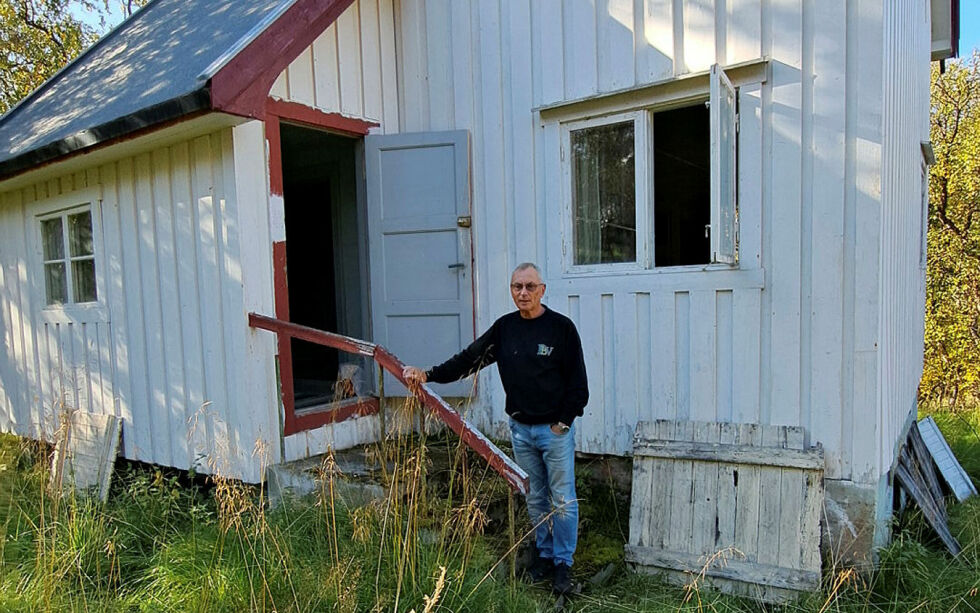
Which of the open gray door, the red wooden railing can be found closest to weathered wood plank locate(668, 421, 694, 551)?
the red wooden railing

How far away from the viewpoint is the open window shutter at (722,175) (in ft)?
11.5

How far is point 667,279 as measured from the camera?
4.08 meters

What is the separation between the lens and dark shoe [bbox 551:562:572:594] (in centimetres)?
330

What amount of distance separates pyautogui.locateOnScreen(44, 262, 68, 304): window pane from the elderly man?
4116 millimetres

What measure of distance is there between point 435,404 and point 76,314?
3958 millimetres

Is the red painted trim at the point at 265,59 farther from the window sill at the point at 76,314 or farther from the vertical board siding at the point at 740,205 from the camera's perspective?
the window sill at the point at 76,314

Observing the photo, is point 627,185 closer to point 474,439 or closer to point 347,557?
point 474,439

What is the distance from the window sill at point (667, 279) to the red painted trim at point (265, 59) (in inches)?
94.5

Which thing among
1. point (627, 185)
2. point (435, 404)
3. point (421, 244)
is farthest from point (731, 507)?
point (421, 244)

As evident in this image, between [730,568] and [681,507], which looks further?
[681,507]

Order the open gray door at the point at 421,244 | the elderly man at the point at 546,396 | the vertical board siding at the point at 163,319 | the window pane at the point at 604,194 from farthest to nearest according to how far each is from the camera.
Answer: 1. the open gray door at the point at 421,244
2. the window pane at the point at 604,194
3. the vertical board siding at the point at 163,319
4. the elderly man at the point at 546,396

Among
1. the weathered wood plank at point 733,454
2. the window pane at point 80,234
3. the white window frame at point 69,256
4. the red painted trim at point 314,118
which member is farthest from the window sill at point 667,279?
the window pane at point 80,234

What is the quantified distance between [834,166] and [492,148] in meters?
2.44

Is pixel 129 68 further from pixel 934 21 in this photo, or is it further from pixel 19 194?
pixel 934 21
